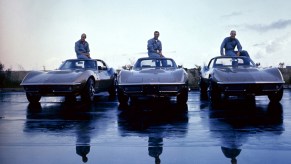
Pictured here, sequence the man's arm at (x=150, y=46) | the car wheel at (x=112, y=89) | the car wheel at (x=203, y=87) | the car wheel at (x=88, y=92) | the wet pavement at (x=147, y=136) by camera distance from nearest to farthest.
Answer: the wet pavement at (x=147, y=136)
the car wheel at (x=88, y=92)
the car wheel at (x=203, y=87)
the man's arm at (x=150, y=46)
the car wheel at (x=112, y=89)

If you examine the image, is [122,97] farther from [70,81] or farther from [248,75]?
[248,75]

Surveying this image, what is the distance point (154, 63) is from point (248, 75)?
287 centimetres

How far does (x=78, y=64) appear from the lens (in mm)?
12078

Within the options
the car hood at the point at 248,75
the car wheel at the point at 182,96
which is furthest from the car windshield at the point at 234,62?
the car wheel at the point at 182,96

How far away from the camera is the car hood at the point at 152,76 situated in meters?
9.55

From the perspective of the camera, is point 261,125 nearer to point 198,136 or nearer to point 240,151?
point 198,136

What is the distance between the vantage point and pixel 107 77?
42.0ft

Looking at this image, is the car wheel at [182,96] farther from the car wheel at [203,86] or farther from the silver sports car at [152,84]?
the car wheel at [203,86]

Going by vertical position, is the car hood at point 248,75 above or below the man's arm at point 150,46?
below

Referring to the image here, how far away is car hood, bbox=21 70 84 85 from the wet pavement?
4.48 feet

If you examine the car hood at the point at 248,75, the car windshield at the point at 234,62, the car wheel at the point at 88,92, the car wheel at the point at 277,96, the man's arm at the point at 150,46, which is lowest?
the car wheel at the point at 277,96

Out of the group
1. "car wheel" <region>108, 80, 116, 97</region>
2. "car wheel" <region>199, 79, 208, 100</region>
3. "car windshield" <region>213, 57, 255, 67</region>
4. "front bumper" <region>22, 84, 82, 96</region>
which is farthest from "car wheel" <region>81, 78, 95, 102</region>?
"car wheel" <region>199, 79, 208, 100</region>

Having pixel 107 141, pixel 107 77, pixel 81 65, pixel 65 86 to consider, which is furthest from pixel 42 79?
pixel 107 141

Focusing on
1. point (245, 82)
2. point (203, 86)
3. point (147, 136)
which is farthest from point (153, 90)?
point (203, 86)
